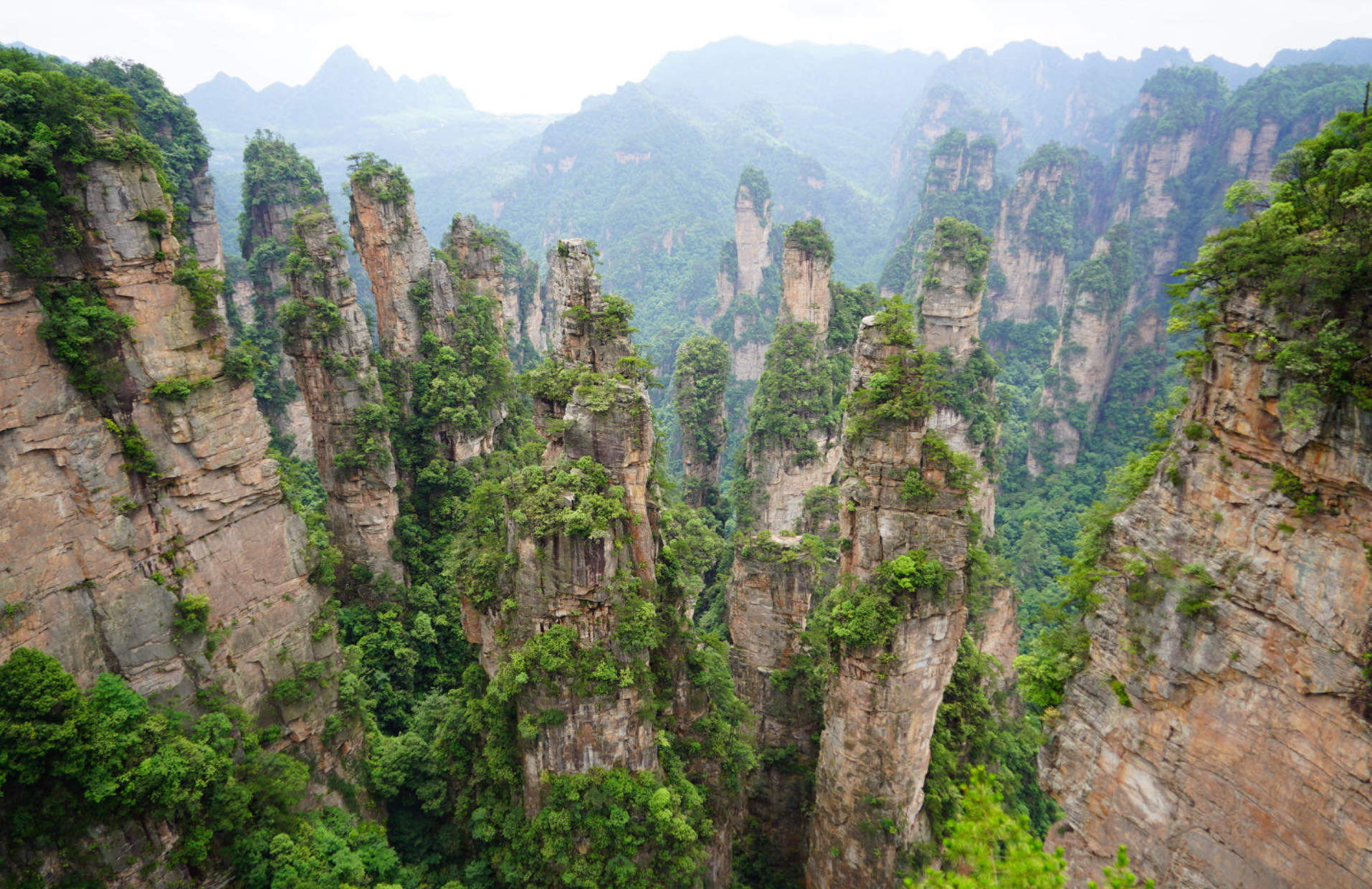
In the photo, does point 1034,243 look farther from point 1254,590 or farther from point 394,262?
point 1254,590

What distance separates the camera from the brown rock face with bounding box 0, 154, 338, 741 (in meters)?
15.3

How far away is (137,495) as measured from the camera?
678 inches

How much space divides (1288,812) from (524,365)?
2144 inches

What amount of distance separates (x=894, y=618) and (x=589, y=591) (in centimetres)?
840

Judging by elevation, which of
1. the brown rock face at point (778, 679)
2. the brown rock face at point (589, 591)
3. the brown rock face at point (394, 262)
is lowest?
the brown rock face at point (778, 679)

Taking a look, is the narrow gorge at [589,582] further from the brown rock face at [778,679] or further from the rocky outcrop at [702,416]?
the rocky outcrop at [702,416]

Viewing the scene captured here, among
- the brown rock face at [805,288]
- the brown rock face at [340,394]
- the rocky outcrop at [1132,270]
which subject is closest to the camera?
the brown rock face at [340,394]

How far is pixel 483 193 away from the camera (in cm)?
15462

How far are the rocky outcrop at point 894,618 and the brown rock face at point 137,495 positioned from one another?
16383mm

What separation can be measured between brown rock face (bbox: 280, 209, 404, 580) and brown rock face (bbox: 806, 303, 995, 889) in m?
18.8

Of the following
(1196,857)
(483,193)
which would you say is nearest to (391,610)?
(1196,857)

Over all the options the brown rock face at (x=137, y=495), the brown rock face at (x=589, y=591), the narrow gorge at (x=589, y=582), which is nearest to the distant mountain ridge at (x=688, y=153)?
the narrow gorge at (x=589, y=582)

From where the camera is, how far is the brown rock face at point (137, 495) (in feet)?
50.3

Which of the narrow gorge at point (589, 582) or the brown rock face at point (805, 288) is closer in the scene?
the narrow gorge at point (589, 582)
